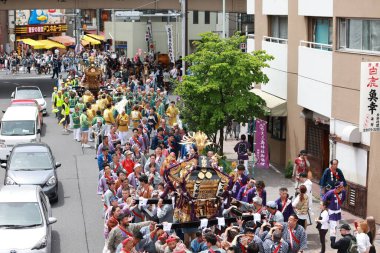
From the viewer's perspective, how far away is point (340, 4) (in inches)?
930

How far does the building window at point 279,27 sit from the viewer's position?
99.1ft

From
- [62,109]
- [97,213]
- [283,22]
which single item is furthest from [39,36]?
[97,213]

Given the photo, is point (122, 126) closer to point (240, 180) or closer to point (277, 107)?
point (277, 107)

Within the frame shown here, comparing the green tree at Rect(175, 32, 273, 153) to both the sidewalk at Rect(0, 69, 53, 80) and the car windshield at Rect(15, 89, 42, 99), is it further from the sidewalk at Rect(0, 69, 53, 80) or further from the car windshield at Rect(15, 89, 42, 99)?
the sidewalk at Rect(0, 69, 53, 80)

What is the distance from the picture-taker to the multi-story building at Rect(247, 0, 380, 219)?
2212 cm

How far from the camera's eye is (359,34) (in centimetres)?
2284

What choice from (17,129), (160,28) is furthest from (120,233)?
(160,28)

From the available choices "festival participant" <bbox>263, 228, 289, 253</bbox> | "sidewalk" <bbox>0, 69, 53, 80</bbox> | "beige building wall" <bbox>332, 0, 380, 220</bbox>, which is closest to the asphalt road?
"festival participant" <bbox>263, 228, 289, 253</bbox>

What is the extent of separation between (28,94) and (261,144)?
18490 millimetres

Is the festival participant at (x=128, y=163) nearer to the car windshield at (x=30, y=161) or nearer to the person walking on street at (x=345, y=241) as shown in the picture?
the car windshield at (x=30, y=161)

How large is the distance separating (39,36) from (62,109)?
52.7 meters

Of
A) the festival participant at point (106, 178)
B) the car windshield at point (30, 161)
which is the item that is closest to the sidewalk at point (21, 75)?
the car windshield at point (30, 161)

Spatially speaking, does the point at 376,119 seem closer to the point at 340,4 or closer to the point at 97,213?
the point at 340,4

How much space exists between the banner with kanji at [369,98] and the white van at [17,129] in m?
14.0
